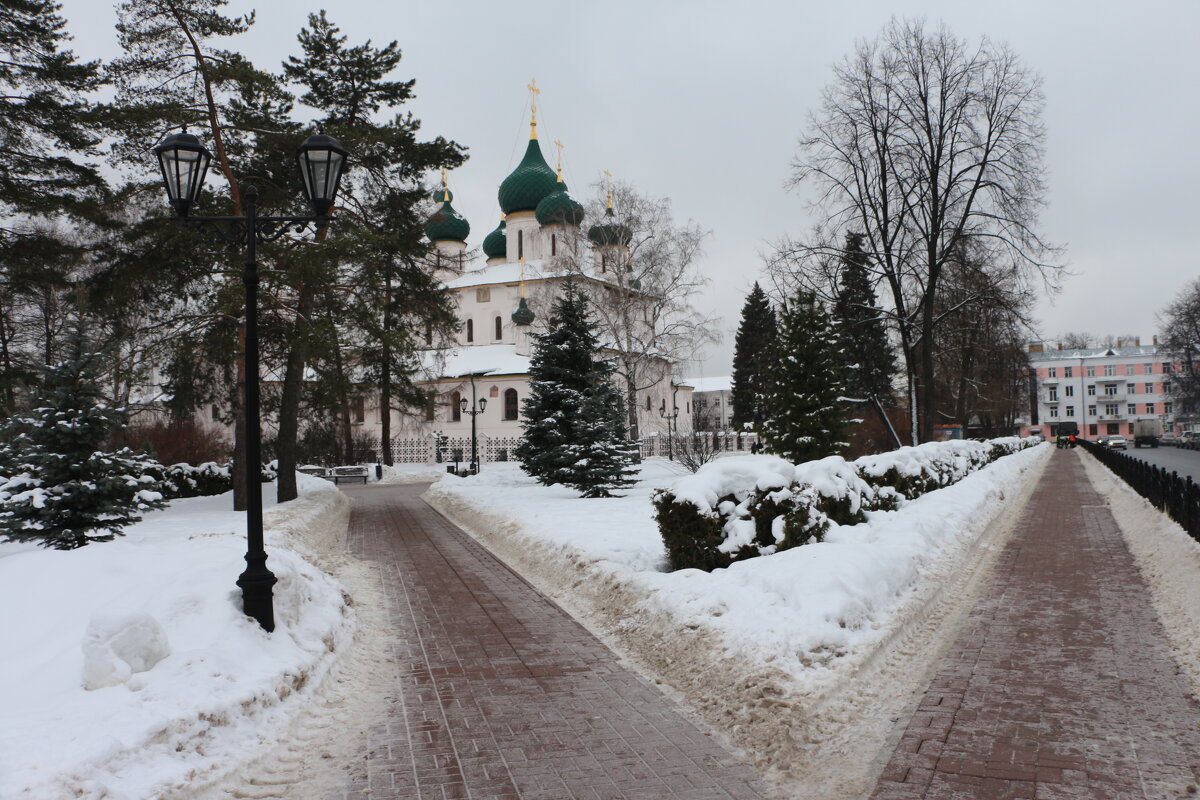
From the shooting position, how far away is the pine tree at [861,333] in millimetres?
23881

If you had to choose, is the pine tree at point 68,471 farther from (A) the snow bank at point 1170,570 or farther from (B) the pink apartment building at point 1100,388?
(B) the pink apartment building at point 1100,388

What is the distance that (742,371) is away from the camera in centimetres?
5616

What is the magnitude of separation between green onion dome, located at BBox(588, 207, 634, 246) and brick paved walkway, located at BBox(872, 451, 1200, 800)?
1021 inches

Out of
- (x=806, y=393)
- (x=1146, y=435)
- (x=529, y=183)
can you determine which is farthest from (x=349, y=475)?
(x=1146, y=435)

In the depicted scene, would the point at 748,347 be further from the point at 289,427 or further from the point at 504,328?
the point at 289,427

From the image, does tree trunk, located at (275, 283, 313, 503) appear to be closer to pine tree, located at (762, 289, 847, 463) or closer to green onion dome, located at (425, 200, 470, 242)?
pine tree, located at (762, 289, 847, 463)

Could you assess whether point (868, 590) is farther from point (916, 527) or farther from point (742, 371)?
point (742, 371)

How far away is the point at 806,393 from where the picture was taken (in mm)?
18453

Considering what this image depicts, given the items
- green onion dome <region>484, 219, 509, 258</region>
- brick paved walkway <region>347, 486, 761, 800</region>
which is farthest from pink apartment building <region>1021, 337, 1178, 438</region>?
brick paved walkway <region>347, 486, 761, 800</region>

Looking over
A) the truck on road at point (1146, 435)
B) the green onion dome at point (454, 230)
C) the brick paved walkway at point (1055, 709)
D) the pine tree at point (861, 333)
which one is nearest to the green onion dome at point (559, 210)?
the green onion dome at point (454, 230)

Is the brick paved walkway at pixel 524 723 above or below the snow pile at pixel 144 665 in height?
below

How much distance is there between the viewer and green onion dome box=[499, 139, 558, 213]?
4828 centimetres

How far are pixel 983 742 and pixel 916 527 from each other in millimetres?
5999

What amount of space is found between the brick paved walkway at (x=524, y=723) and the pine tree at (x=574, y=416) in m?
9.58
